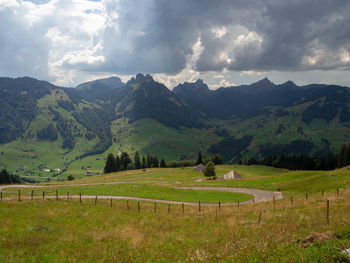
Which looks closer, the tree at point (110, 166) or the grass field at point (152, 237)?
the grass field at point (152, 237)

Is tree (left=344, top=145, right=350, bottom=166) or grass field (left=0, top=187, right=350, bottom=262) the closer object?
grass field (left=0, top=187, right=350, bottom=262)

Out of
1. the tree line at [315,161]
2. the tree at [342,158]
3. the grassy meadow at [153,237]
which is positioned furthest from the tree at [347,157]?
the grassy meadow at [153,237]

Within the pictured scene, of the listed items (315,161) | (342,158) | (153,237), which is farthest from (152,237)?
(315,161)

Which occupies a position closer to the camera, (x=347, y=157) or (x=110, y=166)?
(x=347, y=157)

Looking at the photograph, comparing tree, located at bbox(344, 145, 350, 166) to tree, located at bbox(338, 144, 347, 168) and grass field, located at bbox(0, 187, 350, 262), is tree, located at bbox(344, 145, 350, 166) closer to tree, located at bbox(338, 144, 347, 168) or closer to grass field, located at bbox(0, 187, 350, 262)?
tree, located at bbox(338, 144, 347, 168)

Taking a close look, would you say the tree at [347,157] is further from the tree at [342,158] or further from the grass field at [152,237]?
the grass field at [152,237]

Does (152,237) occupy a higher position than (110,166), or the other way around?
(152,237)

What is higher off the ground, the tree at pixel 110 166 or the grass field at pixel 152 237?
the grass field at pixel 152 237

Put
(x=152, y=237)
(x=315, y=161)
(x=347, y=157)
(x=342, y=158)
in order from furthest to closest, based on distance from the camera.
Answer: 1. (x=315, y=161)
2. (x=342, y=158)
3. (x=347, y=157)
4. (x=152, y=237)

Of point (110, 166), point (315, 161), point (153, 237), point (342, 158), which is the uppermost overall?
point (153, 237)

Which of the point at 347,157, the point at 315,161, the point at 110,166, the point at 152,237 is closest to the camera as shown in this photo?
the point at 152,237

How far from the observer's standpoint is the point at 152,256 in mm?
15781

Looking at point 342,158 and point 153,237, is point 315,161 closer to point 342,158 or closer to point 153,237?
point 342,158

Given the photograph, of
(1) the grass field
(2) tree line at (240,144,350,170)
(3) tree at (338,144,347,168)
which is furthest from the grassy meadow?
(2) tree line at (240,144,350,170)
